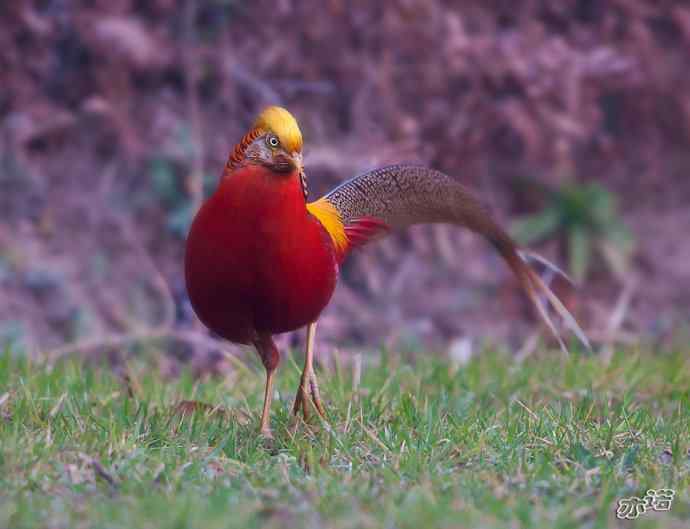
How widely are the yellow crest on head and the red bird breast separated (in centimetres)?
9

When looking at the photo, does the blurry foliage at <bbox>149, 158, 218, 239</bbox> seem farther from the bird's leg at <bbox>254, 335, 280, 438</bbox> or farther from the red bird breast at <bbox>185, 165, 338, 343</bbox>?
the red bird breast at <bbox>185, 165, 338, 343</bbox>

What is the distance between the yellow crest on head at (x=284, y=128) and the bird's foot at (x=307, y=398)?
88 cm

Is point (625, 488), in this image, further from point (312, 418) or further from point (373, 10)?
point (373, 10)

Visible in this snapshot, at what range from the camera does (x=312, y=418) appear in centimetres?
387

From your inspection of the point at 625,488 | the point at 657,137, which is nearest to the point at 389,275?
the point at 657,137

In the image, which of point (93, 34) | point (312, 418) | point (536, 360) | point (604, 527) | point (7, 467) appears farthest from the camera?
point (93, 34)

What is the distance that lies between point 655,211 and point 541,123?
115 centimetres

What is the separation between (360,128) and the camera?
7387 mm

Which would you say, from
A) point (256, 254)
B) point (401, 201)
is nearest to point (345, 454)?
point (256, 254)

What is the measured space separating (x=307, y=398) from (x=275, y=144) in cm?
96

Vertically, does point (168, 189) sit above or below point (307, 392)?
above

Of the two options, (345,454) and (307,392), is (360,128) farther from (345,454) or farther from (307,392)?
(345,454)

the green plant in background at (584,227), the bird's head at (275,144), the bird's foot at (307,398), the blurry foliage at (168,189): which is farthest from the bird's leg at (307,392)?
the green plant in background at (584,227)

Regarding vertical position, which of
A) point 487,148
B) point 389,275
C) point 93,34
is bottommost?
point 389,275
